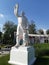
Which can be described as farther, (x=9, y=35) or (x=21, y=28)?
(x=9, y=35)

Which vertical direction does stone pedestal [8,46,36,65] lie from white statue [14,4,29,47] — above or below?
below

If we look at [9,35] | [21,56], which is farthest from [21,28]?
[9,35]

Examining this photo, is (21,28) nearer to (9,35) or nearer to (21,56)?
(21,56)

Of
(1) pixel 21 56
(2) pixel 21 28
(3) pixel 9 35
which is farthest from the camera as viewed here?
(3) pixel 9 35

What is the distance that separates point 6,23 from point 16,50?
32.1m

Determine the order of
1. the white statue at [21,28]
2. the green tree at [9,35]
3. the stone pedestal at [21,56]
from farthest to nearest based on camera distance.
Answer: the green tree at [9,35] → the white statue at [21,28] → the stone pedestal at [21,56]

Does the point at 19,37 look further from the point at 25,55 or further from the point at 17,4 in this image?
the point at 17,4

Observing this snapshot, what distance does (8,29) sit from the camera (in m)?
36.0

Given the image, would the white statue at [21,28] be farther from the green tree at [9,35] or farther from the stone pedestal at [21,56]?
the green tree at [9,35]

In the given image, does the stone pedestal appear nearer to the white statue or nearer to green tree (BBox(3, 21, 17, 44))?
the white statue

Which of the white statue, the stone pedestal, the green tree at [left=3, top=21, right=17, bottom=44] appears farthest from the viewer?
the green tree at [left=3, top=21, right=17, bottom=44]

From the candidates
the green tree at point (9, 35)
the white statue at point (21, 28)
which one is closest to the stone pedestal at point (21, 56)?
the white statue at point (21, 28)

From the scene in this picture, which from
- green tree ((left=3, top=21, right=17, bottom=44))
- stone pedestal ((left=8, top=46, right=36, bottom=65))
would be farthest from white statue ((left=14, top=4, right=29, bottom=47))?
green tree ((left=3, top=21, right=17, bottom=44))

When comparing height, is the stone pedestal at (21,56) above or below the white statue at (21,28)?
below
